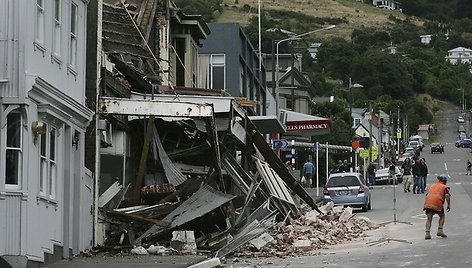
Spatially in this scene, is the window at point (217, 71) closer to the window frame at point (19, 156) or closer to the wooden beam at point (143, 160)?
the wooden beam at point (143, 160)

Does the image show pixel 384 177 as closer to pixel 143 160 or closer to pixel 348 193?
pixel 348 193

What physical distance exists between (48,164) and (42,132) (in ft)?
5.14

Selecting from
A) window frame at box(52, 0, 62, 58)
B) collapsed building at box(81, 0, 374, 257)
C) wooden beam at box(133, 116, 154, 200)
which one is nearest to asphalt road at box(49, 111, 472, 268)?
collapsed building at box(81, 0, 374, 257)

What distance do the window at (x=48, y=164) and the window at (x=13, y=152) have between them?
4.42 feet

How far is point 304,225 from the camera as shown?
31.9 m

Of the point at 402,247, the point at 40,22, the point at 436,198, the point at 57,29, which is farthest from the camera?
the point at 436,198

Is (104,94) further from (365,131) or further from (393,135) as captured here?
(393,135)

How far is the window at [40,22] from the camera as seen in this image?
860 inches

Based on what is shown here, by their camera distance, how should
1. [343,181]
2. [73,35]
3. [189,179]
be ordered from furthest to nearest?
[343,181]
[189,179]
[73,35]

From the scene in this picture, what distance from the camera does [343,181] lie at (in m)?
44.2

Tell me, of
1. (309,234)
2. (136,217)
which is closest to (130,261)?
(136,217)

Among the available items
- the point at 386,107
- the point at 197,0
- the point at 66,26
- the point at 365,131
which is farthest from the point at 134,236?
the point at 386,107

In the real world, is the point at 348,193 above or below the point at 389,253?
above

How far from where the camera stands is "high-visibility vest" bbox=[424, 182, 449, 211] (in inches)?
1144
